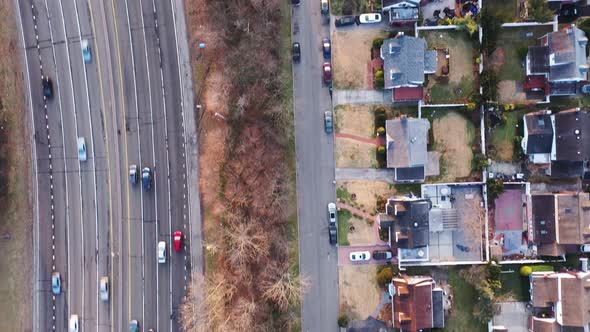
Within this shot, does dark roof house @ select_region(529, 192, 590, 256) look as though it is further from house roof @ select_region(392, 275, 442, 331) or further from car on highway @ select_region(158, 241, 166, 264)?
car on highway @ select_region(158, 241, 166, 264)

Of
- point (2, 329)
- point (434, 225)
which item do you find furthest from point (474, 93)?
point (2, 329)

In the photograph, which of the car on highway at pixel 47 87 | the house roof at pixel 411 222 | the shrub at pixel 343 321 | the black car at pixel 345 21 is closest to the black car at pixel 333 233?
the house roof at pixel 411 222

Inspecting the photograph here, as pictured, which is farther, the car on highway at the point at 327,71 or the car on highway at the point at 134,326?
the car on highway at the point at 327,71

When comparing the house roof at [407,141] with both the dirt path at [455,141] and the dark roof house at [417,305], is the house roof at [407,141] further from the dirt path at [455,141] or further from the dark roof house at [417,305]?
the dark roof house at [417,305]

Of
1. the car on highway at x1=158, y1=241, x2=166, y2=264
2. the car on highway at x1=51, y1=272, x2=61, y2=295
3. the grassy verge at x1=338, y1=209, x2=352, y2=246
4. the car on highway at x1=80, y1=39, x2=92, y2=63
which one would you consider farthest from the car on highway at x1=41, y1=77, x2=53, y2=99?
the grassy verge at x1=338, y1=209, x2=352, y2=246

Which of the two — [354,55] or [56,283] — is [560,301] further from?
[56,283]

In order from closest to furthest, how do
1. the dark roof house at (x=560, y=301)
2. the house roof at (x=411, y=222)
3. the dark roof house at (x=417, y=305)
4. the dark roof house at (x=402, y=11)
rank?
the dark roof house at (x=560, y=301) → the dark roof house at (x=417, y=305) → the house roof at (x=411, y=222) → the dark roof house at (x=402, y=11)
